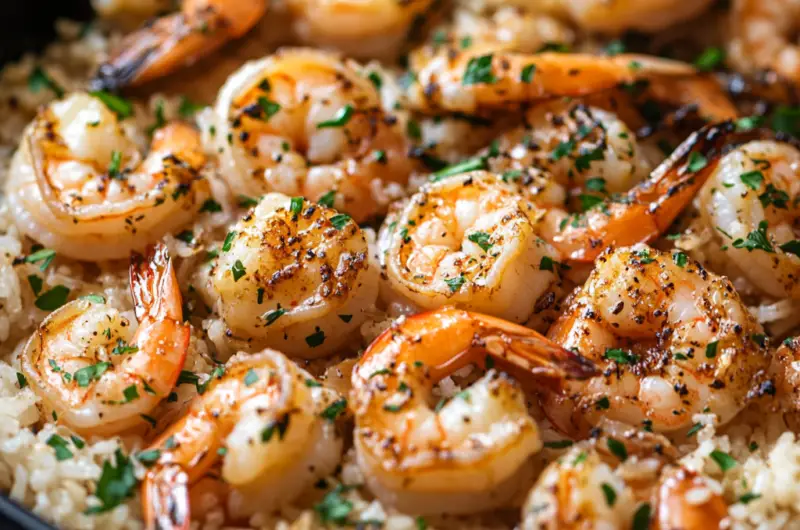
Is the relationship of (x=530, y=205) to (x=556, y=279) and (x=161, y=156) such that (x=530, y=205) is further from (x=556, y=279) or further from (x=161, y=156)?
(x=161, y=156)

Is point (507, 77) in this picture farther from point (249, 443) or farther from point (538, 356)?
point (249, 443)

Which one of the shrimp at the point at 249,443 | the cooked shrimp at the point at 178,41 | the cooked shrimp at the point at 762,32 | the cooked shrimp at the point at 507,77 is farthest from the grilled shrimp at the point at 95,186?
the cooked shrimp at the point at 762,32

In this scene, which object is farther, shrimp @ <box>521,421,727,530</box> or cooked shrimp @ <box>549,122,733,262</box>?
cooked shrimp @ <box>549,122,733,262</box>

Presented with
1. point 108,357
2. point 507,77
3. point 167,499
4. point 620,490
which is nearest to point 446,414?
point 620,490

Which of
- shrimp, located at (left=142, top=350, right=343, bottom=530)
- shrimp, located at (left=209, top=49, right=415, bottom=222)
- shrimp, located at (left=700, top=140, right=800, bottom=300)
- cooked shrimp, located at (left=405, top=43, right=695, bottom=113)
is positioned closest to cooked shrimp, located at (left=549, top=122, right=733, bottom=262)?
shrimp, located at (left=700, top=140, right=800, bottom=300)

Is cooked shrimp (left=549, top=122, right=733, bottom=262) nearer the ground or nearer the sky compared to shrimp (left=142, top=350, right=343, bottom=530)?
nearer the sky

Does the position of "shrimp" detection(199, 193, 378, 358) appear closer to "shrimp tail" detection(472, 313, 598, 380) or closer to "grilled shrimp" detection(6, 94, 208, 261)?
"grilled shrimp" detection(6, 94, 208, 261)

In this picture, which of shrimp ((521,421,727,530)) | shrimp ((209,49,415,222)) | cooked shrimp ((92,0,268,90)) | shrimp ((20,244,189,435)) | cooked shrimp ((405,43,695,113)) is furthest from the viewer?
cooked shrimp ((92,0,268,90))

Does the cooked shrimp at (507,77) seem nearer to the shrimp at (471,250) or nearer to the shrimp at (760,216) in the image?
the shrimp at (471,250)
